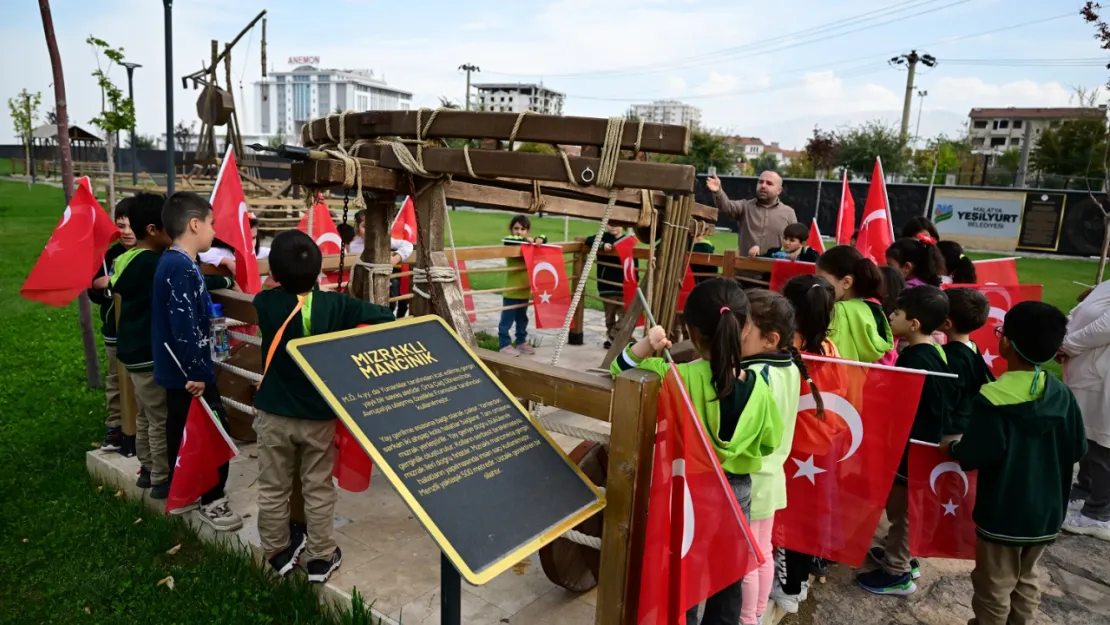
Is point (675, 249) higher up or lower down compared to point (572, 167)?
lower down

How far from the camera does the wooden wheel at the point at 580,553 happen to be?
8.95 feet

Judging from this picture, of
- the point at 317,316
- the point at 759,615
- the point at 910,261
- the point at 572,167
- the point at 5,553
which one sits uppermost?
the point at 572,167

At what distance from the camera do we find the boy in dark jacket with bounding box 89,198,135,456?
402 centimetres

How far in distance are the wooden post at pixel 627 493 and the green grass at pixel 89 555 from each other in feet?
3.42

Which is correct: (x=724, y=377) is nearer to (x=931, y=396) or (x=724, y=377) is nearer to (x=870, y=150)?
(x=931, y=396)

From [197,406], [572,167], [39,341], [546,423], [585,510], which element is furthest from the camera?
[39,341]

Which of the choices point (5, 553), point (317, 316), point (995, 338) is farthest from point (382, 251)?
point (995, 338)

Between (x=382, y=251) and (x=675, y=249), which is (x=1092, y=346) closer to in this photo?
(x=675, y=249)

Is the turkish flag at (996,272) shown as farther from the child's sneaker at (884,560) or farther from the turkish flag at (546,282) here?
the turkish flag at (546,282)

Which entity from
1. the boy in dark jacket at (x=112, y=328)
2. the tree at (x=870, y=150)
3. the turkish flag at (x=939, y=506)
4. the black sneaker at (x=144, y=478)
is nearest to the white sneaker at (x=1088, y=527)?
the turkish flag at (x=939, y=506)

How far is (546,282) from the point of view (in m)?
6.76

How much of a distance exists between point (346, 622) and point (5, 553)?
6.25 feet

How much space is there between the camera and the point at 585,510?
2.00m

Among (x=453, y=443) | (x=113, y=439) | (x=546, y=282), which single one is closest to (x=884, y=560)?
(x=453, y=443)
